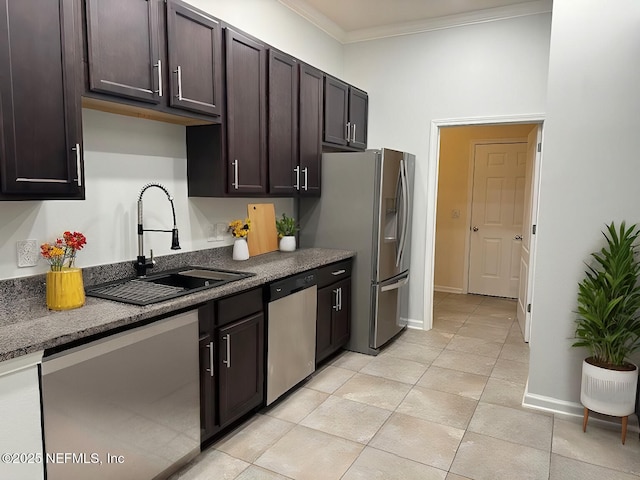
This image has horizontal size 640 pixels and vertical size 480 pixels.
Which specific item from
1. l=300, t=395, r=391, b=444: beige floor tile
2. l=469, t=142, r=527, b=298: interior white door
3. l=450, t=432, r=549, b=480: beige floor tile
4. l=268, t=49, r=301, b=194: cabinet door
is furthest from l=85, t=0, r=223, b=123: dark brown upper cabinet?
l=469, t=142, r=527, b=298: interior white door

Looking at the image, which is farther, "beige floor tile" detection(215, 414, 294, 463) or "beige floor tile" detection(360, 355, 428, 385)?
"beige floor tile" detection(360, 355, 428, 385)

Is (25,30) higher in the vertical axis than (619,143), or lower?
higher

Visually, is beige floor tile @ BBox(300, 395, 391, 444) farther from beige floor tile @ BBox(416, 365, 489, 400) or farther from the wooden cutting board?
the wooden cutting board

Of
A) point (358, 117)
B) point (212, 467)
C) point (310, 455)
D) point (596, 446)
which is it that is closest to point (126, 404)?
point (212, 467)

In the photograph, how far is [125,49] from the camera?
2.11 m

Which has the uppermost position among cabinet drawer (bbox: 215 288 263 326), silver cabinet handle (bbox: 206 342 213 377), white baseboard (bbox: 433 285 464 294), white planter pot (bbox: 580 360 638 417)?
cabinet drawer (bbox: 215 288 263 326)

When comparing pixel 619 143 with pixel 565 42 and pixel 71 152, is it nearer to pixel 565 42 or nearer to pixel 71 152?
pixel 565 42

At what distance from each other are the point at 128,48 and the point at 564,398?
3308mm

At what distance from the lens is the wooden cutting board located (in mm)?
3570

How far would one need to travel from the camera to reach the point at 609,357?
2.60m

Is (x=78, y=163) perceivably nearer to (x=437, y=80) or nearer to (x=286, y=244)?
(x=286, y=244)

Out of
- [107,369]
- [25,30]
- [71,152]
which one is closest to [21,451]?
[107,369]

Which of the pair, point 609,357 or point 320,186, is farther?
point 320,186

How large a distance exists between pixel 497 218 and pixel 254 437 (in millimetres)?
4568
